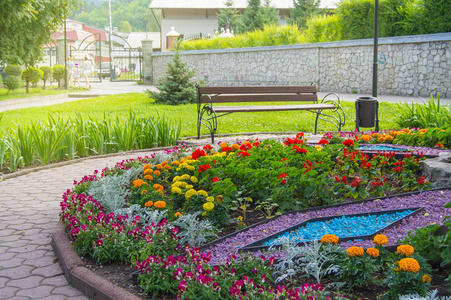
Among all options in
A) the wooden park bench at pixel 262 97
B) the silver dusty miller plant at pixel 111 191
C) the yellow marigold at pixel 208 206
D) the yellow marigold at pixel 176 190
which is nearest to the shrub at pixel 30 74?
the wooden park bench at pixel 262 97

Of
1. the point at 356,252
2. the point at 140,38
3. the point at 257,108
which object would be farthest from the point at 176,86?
the point at 140,38

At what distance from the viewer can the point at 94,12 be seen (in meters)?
130

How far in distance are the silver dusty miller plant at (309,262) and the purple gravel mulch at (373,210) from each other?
0.23 metres

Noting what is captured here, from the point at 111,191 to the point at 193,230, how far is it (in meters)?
1.14

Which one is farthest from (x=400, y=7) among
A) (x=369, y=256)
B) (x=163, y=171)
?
(x=369, y=256)

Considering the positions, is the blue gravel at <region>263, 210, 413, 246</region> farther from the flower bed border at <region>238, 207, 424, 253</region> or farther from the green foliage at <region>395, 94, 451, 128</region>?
the green foliage at <region>395, 94, 451, 128</region>

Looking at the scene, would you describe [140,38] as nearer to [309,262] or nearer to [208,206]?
[208,206]

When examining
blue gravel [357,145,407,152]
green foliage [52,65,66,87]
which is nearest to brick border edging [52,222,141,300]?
blue gravel [357,145,407,152]

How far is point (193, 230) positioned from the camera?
3.15 metres

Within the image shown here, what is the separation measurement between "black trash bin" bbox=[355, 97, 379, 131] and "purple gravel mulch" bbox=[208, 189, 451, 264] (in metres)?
4.03

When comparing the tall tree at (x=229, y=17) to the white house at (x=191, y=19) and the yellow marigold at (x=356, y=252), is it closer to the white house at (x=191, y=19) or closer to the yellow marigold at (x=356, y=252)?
the white house at (x=191, y=19)

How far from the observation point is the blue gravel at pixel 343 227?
315 cm

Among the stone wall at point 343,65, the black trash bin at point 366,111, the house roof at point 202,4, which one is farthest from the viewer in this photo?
the house roof at point 202,4

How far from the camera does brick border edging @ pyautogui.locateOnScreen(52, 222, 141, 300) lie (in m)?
2.62
